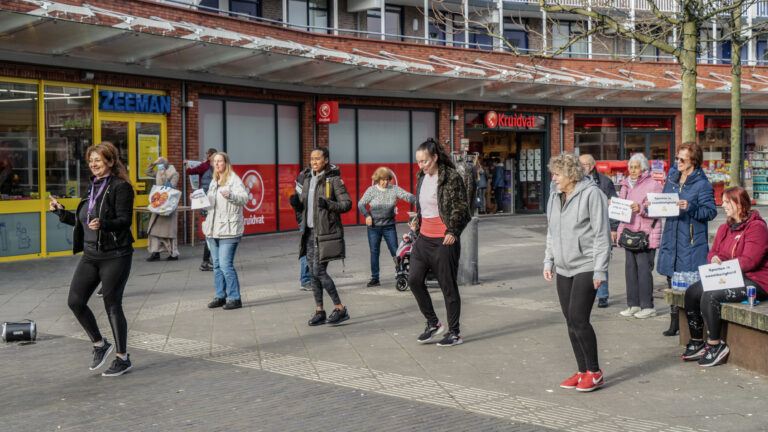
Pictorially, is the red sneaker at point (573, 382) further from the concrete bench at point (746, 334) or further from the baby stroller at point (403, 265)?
the baby stroller at point (403, 265)

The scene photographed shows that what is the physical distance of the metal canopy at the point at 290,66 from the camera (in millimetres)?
12984

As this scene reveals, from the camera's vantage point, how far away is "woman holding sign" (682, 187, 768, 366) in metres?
6.43

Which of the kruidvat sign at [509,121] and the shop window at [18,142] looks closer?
the shop window at [18,142]

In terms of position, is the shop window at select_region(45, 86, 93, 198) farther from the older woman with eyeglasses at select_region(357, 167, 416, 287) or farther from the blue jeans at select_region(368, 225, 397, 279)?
the blue jeans at select_region(368, 225, 397, 279)

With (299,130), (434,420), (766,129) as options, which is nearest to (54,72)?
(299,130)

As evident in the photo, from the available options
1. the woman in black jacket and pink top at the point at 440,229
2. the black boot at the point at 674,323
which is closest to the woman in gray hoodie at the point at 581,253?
the woman in black jacket and pink top at the point at 440,229

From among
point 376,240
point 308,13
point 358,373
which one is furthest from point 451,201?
point 308,13

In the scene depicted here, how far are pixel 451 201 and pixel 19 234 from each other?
31.7 feet

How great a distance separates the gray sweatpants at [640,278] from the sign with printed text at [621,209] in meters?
0.46

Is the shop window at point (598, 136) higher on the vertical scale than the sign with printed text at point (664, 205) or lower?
higher

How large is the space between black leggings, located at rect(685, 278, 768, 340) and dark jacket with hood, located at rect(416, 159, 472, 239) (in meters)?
2.03

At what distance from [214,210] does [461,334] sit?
129 inches

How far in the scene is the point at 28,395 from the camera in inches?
235

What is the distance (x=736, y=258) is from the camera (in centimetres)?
648
